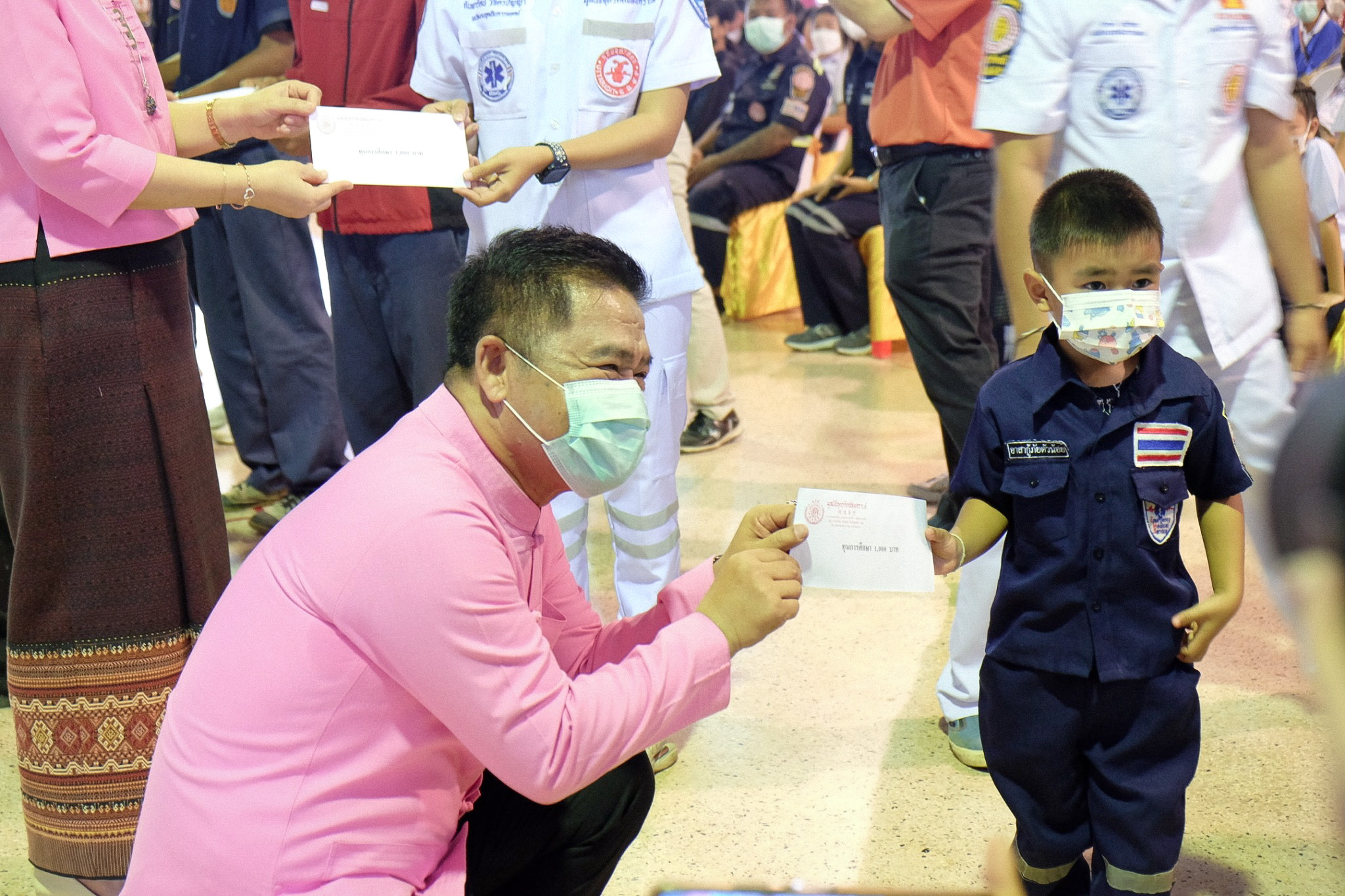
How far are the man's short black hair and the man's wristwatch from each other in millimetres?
775

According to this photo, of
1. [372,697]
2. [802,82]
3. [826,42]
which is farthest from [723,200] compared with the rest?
[372,697]

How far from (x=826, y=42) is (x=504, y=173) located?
686 centimetres

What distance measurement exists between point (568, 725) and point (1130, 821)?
830mm

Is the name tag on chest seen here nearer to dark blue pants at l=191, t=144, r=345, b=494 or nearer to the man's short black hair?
the man's short black hair

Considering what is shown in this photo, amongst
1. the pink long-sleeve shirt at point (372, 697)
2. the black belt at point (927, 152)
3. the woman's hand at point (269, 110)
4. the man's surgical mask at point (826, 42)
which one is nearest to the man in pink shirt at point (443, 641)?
the pink long-sleeve shirt at point (372, 697)

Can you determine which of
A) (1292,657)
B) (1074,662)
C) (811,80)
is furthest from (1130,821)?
(811,80)

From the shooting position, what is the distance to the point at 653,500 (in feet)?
8.73

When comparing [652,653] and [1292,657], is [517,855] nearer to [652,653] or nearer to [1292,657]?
[652,653]

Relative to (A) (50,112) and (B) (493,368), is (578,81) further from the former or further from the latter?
(B) (493,368)

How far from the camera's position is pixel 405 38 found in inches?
117

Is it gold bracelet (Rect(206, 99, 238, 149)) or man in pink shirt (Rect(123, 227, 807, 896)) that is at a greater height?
gold bracelet (Rect(206, 99, 238, 149))

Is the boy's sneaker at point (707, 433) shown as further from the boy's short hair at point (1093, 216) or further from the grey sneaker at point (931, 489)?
the boy's short hair at point (1093, 216)

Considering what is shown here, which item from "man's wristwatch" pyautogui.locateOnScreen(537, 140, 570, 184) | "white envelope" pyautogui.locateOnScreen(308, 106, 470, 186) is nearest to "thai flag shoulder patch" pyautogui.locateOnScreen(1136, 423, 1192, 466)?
"man's wristwatch" pyautogui.locateOnScreen(537, 140, 570, 184)

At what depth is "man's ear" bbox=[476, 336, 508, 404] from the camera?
160 cm
